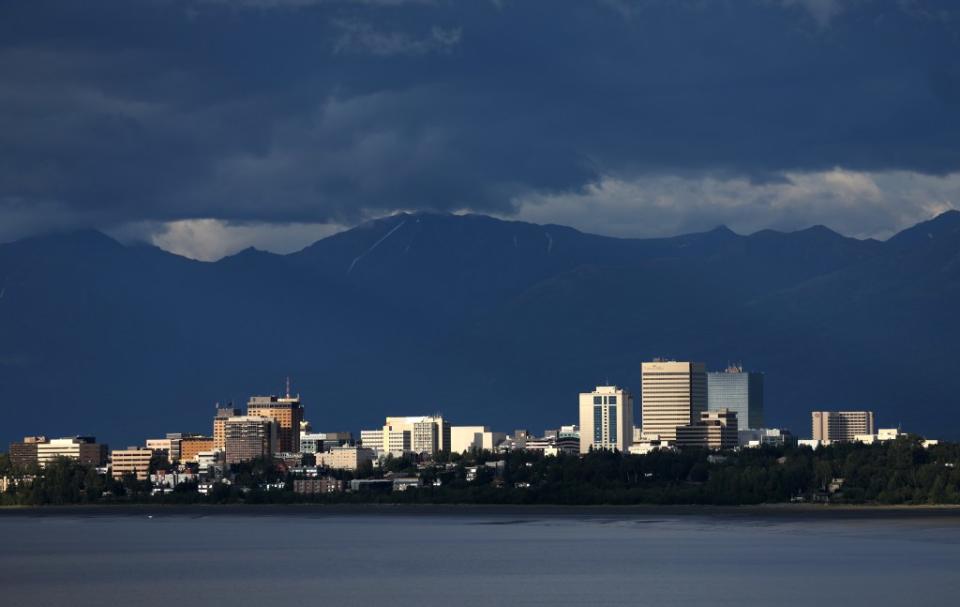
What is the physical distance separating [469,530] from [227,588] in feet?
224

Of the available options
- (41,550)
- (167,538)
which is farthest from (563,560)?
(167,538)

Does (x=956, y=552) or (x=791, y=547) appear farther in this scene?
(x=791, y=547)

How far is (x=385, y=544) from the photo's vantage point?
5512 inches

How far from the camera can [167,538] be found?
156 m

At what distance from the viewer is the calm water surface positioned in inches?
3561

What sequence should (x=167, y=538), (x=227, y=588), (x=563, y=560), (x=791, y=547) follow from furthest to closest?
(x=167, y=538) → (x=791, y=547) → (x=563, y=560) → (x=227, y=588)

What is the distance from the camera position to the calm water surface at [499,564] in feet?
297

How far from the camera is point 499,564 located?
11256cm

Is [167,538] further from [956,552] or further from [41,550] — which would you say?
[956,552]

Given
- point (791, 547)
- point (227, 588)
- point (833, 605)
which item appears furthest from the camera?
point (791, 547)

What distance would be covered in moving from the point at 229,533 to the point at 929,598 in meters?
85.4

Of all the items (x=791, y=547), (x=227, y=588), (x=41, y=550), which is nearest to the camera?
(x=227, y=588)

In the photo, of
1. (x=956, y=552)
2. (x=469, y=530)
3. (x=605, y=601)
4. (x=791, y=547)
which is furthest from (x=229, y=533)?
(x=605, y=601)

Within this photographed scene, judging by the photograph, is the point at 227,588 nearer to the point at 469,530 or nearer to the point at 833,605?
the point at 833,605
